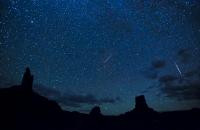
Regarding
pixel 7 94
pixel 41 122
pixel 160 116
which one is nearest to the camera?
pixel 7 94

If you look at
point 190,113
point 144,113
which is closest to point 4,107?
point 144,113

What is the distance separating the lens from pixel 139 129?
70.5 meters

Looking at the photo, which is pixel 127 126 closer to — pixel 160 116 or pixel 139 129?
pixel 139 129

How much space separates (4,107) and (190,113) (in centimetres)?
6679

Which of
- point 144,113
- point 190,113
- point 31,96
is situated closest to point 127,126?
point 144,113

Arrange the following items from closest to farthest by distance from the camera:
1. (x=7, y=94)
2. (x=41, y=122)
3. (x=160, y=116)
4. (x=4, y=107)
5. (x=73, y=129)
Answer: (x=4, y=107) → (x=7, y=94) → (x=41, y=122) → (x=73, y=129) → (x=160, y=116)

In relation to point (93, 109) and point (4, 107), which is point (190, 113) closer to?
point (93, 109)

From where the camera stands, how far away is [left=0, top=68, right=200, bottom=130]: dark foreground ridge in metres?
56.0

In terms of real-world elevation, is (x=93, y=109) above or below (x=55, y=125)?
above

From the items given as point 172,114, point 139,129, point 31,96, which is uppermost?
point 31,96

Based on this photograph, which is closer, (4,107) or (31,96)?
(4,107)

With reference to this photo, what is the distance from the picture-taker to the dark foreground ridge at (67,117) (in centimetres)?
5597

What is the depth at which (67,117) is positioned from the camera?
73.6m

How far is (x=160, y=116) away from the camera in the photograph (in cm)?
7369
